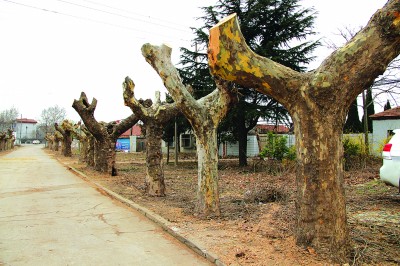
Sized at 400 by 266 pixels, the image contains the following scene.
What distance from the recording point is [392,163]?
7359 millimetres

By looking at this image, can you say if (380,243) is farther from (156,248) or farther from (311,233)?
(156,248)

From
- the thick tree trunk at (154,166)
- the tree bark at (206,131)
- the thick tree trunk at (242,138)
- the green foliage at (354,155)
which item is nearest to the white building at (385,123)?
the green foliage at (354,155)

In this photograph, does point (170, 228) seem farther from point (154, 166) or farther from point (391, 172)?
point (391, 172)

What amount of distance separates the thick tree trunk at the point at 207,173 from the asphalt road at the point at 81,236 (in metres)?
1.14

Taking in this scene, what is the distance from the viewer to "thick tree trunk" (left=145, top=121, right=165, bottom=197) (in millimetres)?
10406

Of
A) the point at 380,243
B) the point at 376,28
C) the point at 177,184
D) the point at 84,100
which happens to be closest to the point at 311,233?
the point at 380,243

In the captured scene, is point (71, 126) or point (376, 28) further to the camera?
point (71, 126)

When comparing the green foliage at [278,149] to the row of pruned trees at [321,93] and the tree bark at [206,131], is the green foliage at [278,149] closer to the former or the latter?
the tree bark at [206,131]

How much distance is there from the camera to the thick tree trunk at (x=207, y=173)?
23.9ft

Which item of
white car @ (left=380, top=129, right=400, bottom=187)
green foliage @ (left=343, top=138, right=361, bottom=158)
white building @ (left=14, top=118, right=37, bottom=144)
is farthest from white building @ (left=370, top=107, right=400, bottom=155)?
white building @ (left=14, top=118, right=37, bottom=144)

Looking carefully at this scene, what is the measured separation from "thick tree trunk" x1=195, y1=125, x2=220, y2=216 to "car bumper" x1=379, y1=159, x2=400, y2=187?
368cm

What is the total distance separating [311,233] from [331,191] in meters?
0.63

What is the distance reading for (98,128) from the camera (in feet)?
56.8

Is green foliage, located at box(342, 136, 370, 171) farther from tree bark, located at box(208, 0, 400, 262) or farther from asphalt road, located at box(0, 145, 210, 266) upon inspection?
tree bark, located at box(208, 0, 400, 262)
